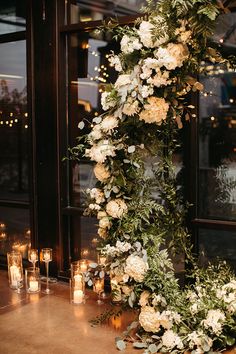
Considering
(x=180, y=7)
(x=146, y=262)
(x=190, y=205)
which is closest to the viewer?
(x=180, y=7)

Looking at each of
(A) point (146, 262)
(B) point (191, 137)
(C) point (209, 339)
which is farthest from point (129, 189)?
(C) point (209, 339)

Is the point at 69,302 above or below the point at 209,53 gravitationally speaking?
below

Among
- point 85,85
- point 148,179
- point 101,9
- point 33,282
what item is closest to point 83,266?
point 33,282

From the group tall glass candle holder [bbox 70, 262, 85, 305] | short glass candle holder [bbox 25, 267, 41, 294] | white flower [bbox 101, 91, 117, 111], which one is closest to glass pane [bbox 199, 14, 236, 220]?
white flower [bbox 101, 91, 117, 111]

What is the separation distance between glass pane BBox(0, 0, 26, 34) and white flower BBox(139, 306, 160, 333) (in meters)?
2.61

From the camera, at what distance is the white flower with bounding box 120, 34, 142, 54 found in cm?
267

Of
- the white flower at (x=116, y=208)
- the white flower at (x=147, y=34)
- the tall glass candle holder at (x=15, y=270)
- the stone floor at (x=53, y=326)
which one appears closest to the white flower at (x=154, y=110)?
the white flower at (x=147, y=34)

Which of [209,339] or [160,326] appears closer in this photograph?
[209,339]

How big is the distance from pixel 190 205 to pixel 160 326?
81 cm

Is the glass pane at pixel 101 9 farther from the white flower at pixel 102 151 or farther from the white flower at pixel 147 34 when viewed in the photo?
the white flower at pixel 102 151

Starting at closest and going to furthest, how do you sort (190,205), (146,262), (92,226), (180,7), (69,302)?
(180,7) → (146,262) → (190,205) → (69,302) → (92,226)

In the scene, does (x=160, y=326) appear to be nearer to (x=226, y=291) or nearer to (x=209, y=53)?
(x=226, y=291)

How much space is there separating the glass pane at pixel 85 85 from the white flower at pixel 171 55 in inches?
48.7

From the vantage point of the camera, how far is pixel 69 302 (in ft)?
11.8
